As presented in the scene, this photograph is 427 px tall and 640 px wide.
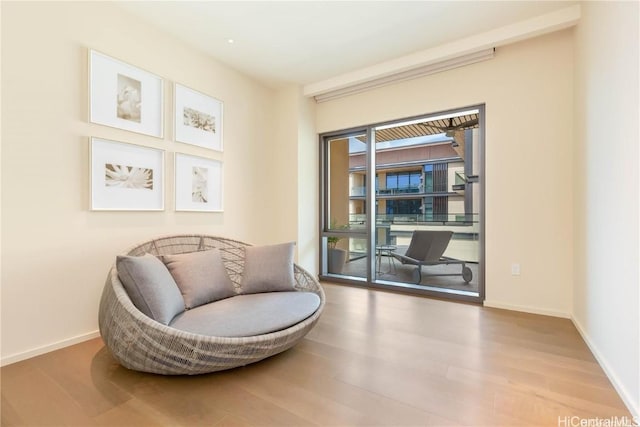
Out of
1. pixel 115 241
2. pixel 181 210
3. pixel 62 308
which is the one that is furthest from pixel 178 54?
pixel 62 308

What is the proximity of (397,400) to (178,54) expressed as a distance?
3525 mm

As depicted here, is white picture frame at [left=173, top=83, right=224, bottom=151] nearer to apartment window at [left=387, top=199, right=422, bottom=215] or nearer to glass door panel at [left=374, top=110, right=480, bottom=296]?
glass door panel at [left=374, top=110, right=480, bottom=296]

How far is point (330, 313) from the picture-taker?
293 cm

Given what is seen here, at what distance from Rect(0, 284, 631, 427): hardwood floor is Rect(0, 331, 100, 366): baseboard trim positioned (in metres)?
0.06

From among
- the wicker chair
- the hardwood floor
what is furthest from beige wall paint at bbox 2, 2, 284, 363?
the wicker chair

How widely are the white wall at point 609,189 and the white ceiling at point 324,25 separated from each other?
2.62 feet

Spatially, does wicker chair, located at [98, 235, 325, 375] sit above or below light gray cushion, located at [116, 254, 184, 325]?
below

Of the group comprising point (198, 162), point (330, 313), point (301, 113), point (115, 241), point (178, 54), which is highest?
point (178, 54)

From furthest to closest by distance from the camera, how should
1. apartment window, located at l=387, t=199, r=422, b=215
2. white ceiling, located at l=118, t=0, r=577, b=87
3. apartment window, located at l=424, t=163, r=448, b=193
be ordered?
apartment window, located at l=387, t=199, r=422, b=215 < apartment window, located at l=424, t=163, r=448, b=193 < white ceiling, located at l=118, t=0, r=577, b=87

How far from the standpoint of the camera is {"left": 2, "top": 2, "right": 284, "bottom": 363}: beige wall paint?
6.47ft

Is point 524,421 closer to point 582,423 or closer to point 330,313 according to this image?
point 582,423

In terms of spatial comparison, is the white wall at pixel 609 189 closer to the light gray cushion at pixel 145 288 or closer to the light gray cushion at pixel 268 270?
the light gray cushion at pixel 268 270

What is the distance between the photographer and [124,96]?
8.32 feet

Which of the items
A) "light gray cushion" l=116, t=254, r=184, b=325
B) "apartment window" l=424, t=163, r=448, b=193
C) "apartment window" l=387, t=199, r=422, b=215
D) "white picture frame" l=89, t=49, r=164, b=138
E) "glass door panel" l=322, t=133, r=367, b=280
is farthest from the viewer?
"glass door panel" l=322, t=133, r=367, b=280
